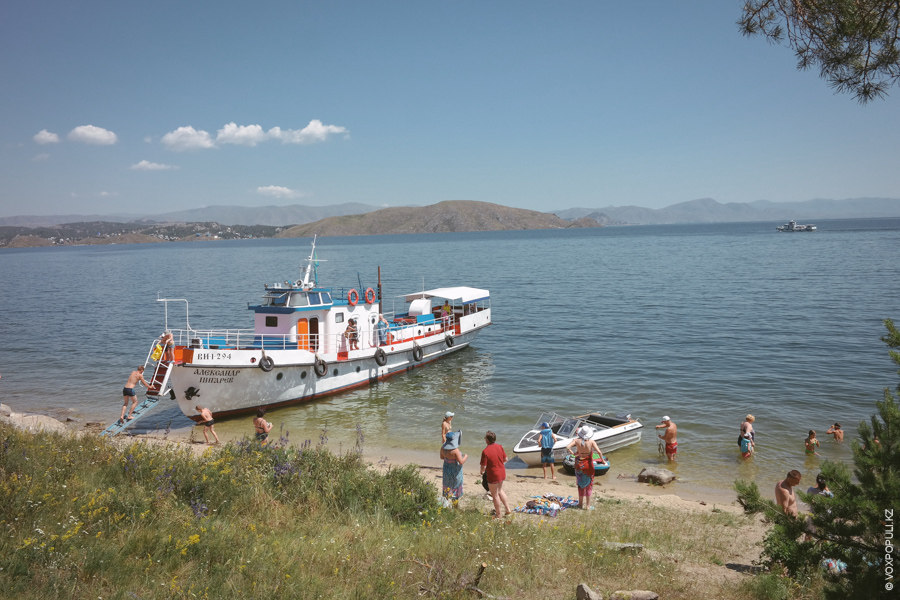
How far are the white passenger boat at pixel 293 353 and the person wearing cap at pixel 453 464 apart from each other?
10199 millimetres

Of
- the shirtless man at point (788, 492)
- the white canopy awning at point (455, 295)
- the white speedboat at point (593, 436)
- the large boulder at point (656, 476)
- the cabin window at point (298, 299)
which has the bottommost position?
the large boulder at point (656, 476)

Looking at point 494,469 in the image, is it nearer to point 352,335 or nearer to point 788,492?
A: point 788,492

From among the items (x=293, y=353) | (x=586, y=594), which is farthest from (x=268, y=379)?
(x=586, y=594)

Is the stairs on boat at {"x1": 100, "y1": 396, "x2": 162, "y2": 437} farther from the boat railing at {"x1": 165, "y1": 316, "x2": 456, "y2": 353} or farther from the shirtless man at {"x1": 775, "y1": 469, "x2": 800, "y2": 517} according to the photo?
the shirtless man at {"x1": 775, "y1": 469, "x2": 800, "y2": 517}

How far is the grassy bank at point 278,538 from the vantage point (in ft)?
18.4

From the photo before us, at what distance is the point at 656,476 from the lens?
14.2m

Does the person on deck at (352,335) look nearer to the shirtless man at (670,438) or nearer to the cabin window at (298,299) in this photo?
the cabin window at (298,299)

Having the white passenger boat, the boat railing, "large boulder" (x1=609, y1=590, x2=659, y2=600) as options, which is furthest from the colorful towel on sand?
the boat railing

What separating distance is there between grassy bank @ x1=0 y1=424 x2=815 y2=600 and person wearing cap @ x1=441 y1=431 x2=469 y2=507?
0.84m

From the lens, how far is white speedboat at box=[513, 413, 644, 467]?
15.5 metres

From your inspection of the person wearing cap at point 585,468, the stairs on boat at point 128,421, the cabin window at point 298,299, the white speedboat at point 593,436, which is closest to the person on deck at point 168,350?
the stairs on boat at point 128,421

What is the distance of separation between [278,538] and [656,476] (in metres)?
10.6

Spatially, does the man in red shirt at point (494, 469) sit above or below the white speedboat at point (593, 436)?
above

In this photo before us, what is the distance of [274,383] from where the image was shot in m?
20.4
